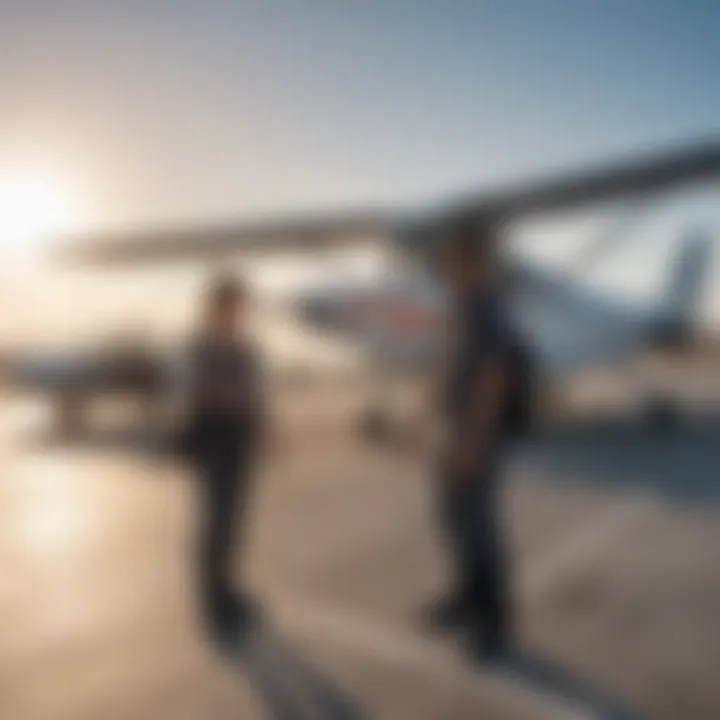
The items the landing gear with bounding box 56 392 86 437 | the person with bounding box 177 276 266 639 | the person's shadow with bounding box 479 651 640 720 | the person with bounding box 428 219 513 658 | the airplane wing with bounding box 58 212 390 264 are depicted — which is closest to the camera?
the person's shadow with bounding box 479 651 640 720

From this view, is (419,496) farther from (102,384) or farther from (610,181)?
(102,384)

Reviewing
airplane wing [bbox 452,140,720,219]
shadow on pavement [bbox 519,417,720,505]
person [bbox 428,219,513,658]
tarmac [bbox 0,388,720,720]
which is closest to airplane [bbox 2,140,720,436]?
airplane wing [bbox 452,140,720,219]

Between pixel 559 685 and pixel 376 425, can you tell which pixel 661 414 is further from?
pixel 559 685

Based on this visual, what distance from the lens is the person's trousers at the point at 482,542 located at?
8.09 feet

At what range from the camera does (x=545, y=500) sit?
425 cm

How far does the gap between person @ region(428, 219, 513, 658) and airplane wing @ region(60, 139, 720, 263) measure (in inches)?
120

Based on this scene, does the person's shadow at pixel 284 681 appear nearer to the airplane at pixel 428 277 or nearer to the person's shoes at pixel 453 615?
the person's shoes at pixel 453 615

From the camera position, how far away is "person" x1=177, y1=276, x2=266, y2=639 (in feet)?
8.19

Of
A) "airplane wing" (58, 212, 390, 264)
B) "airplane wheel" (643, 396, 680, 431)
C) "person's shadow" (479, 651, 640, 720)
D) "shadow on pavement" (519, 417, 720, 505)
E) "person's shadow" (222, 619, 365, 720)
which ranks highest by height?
"airplane wing" (58, 212, 390, 264)

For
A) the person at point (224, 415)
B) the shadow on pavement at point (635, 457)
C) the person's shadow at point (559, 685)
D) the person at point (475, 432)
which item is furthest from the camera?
the shadow on pavement at point (635, 457)

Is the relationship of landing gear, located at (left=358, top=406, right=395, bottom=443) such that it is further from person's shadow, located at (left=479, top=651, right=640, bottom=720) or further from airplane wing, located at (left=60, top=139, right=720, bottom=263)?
person's shadow, located at (left=479, top=651, right=640, bottom=720)

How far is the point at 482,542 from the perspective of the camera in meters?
2.48

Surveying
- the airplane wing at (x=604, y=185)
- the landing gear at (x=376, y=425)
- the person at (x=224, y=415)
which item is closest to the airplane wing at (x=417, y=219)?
Result: the airplane wing at (x=604, y=185)

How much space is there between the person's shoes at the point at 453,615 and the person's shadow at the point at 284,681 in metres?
0.56
